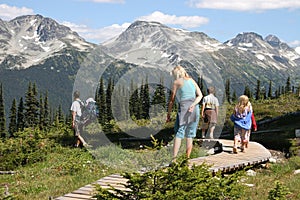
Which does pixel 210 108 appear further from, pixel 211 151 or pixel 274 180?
pixel 274 180

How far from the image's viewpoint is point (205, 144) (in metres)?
17.5

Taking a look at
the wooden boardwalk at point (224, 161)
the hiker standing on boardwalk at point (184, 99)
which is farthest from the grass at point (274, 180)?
the hiker standing on boardwalk at point (184, 99)

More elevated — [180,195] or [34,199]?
[180,195]

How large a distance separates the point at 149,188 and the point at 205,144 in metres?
11.1

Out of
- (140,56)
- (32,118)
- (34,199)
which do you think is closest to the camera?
(34,199)

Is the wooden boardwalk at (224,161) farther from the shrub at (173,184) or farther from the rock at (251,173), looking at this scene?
the shrub at (173,184)

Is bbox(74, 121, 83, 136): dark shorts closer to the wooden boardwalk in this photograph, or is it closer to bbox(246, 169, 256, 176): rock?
the wooden boardwalk

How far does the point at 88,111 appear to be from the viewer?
17500mm

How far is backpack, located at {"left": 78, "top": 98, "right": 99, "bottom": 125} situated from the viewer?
1661 centimetres

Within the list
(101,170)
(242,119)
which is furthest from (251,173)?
(101,170)

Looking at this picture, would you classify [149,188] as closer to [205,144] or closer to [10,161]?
[205,144]

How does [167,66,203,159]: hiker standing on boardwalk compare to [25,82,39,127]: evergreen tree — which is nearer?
[167,66,203,159]: hiker standing on boardwalk

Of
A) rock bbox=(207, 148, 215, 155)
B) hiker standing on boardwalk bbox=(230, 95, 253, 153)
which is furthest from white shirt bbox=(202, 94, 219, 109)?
hiker standing on boardwalk bbox=(230, 95, 253, 153)

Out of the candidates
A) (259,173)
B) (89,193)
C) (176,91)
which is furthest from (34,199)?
(259,173)
